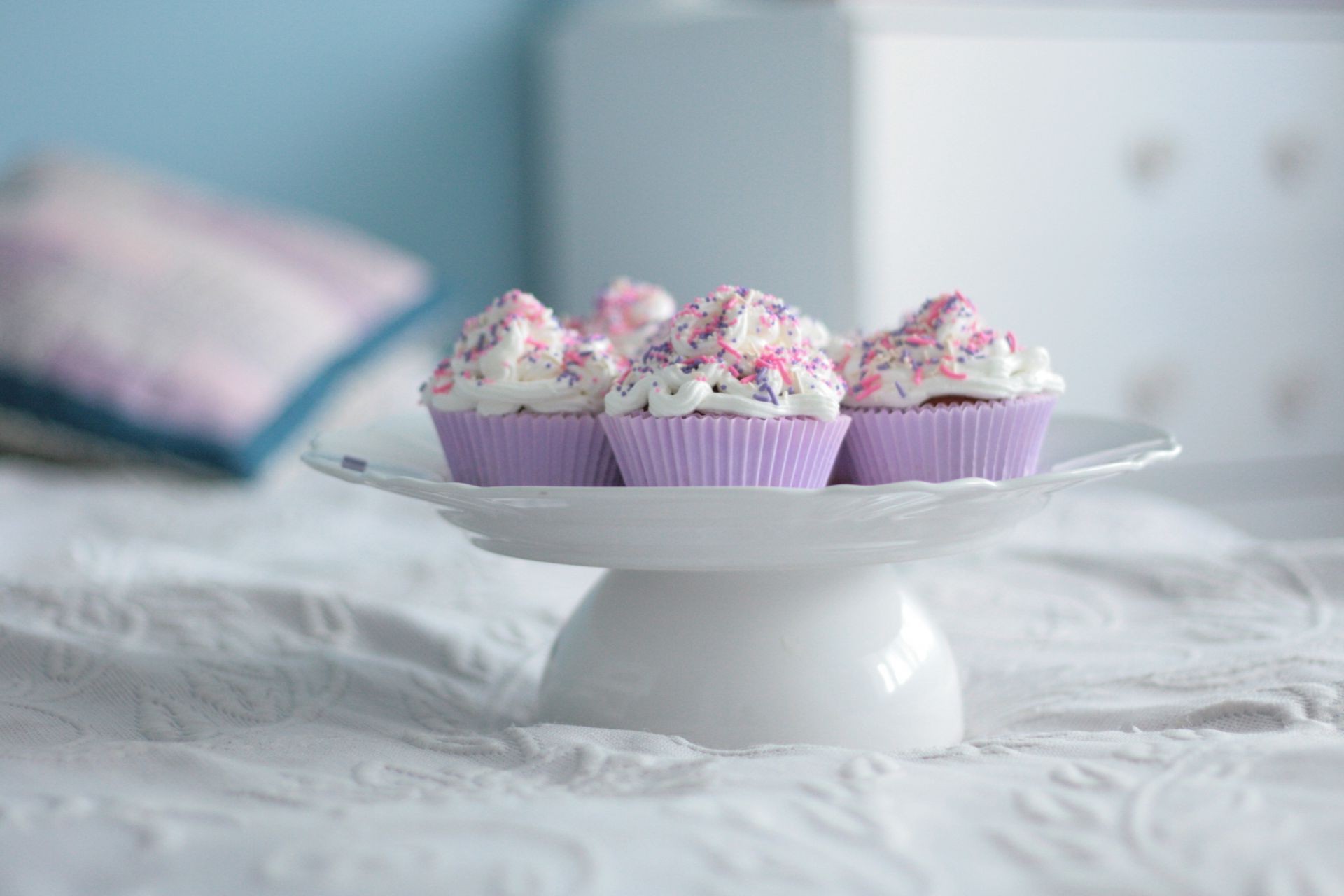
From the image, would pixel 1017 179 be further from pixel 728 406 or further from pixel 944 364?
pixel 728 406

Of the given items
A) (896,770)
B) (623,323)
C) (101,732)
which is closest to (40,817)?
(101,732)

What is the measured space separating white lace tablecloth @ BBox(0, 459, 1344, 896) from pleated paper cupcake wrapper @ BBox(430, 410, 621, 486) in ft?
0.48

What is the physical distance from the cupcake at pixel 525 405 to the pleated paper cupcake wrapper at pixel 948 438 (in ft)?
0.50

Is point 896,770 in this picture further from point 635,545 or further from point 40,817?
point 40,817

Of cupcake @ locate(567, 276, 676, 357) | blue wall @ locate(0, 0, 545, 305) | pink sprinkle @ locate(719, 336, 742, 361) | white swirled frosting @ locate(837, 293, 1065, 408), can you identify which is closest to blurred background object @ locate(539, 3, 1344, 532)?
blue wall @ locate(0, 0, 545, 305)

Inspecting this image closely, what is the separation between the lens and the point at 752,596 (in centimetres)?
72

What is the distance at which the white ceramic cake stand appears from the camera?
24.9 inches

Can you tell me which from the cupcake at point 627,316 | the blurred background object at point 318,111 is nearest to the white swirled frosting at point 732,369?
the cupcake at point 627,316

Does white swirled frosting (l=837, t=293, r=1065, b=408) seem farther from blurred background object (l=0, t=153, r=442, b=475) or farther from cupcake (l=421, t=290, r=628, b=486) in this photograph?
blurred background object (l=0, t=153, r=442, b=475)

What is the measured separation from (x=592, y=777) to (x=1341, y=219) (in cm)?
221

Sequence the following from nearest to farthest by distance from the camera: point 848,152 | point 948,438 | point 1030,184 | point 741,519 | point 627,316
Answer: point 741,519, point 948,438, point 627,316, point 848,152, point 1030,184

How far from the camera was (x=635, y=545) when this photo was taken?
0.65 meters

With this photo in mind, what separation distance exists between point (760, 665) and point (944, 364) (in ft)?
0.66

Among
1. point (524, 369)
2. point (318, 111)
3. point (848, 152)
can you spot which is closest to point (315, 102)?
point (318, 111)
